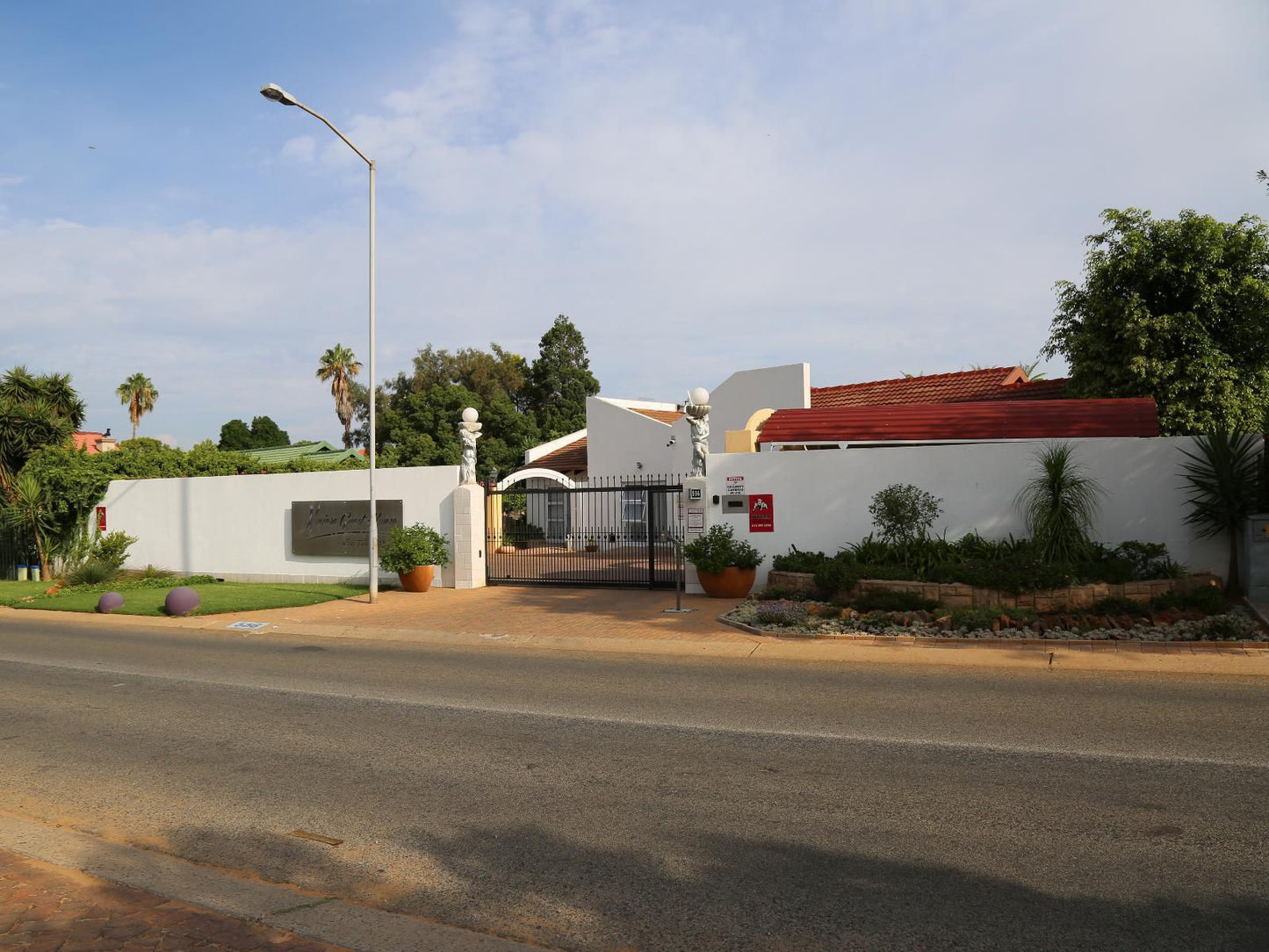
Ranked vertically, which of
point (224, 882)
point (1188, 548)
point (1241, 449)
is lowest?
point (224, 882)

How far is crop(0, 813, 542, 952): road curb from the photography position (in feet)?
13.9

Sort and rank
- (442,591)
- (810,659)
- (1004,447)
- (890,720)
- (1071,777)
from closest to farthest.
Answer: (1071,777) → (890,720) → (810,659) → (1004,447) → (442,591)

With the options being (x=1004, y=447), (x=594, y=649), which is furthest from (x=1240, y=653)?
(x=594, y=649)

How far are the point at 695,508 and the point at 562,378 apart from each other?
4019 centimetres

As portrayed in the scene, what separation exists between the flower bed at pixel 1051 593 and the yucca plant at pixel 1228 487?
0.90 meters

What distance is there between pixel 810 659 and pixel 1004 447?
6758mm

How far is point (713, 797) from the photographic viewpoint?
633cm

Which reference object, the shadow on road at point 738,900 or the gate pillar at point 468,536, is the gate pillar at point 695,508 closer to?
the gate pillar at point 468,536

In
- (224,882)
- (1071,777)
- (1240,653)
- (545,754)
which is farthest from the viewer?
(1240,653)

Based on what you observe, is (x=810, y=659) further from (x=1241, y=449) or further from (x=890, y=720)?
(x=1241, y=449)

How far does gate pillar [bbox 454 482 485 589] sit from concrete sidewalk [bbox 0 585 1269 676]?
1.57 ft

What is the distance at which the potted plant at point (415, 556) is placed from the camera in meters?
20.9

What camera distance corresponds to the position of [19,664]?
41.8 feet

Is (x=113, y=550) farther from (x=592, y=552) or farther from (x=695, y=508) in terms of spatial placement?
(x=695, y=508)
